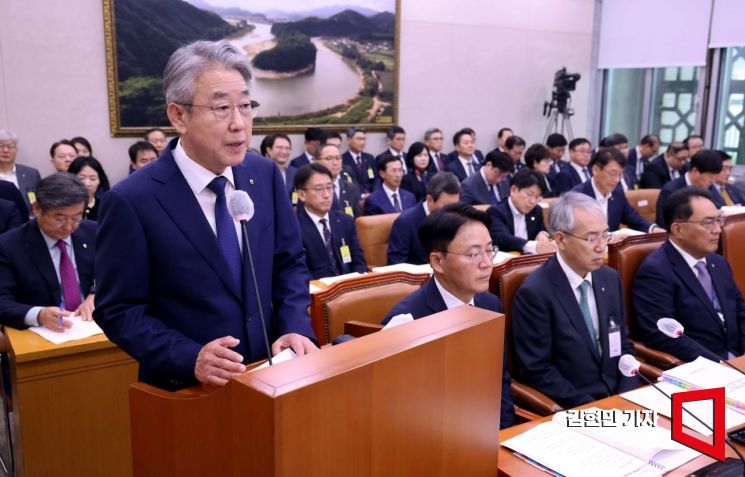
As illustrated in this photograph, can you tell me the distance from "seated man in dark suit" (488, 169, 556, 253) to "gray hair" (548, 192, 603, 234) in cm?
172

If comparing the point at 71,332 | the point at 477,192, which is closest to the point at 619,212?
the point at 477,192

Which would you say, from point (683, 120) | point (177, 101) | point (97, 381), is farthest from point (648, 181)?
A: point (177, 101)

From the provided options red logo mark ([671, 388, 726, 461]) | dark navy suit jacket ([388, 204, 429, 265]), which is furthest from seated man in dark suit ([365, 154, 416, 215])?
red logo mark ([671, 388, 726, 461])

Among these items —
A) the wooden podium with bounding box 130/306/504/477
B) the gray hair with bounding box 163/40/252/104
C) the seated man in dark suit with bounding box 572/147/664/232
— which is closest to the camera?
the wooden podium with bounding box 130/306/504/477

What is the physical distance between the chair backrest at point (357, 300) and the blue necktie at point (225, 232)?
2.75 feet

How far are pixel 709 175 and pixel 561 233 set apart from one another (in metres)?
3.35

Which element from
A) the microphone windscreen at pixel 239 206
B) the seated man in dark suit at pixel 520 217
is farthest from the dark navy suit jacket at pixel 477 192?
the microphone windscreen at pixel 239 206

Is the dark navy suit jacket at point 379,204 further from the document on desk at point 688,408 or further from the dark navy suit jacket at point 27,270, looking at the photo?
the document on desk at point 688,408

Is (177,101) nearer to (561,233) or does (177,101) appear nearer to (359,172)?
(561,233)

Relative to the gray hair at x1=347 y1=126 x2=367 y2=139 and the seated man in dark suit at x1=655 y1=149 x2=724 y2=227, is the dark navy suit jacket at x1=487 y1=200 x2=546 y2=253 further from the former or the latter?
the gray hair at x1=347 y1=126 x2=367 y2=139

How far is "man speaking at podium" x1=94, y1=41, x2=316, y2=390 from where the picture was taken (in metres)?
1.30

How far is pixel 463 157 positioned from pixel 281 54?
255 centimetres

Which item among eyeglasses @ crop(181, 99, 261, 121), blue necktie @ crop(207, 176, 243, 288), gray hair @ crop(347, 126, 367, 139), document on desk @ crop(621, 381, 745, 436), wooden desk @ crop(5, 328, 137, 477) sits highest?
eyeglasses @ crop(181, 99, 261, 121)

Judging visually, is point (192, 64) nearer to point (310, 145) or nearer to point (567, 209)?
point (567, 209)
